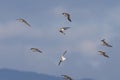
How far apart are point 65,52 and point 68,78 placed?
5391mm

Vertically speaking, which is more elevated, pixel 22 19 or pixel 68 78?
pixel 22 19

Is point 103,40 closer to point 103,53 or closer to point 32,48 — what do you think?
point 103,53

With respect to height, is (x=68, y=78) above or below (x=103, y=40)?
below

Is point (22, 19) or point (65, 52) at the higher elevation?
point (22, 19)

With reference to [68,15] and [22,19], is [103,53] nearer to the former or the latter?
[68,15]

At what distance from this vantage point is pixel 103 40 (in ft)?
251

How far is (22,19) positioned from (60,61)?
772 cm

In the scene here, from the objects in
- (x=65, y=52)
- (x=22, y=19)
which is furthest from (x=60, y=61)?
(x=22, y=19)

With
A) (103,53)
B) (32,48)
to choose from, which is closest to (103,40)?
(103,53)

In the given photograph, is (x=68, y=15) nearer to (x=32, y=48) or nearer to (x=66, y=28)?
(x=66, y=28)

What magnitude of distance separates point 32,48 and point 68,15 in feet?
23.7

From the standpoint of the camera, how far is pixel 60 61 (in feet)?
245

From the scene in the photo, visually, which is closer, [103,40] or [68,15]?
[68,15]

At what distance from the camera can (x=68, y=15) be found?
235 feet
